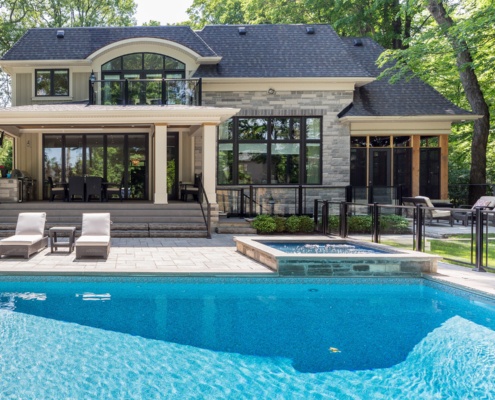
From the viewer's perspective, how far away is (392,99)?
18516mm

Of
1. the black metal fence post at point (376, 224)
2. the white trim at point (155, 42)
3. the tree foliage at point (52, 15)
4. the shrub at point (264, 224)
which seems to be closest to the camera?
the black metal fence post at point (376, 224)

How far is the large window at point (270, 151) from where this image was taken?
17.6 meters

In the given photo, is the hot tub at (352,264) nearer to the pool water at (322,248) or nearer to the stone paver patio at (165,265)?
the stone paver patio at (165,265)

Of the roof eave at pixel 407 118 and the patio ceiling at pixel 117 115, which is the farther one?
the roof eave at pixel 407 118

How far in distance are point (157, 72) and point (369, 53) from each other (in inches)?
374

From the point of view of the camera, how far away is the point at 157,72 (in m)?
17.9

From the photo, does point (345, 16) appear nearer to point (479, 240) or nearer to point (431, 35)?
point (431, 35)

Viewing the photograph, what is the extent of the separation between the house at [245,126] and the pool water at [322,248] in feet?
23.5

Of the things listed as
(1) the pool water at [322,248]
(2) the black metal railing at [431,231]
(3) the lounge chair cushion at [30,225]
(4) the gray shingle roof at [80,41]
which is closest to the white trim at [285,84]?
(4) the gray shingle roof at [80,41]

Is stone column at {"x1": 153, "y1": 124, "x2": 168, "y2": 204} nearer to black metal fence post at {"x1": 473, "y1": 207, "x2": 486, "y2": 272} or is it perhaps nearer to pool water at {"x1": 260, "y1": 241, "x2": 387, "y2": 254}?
pool water at {"x1": 260, "y1": 241, "x2": 387, "y2": 254}

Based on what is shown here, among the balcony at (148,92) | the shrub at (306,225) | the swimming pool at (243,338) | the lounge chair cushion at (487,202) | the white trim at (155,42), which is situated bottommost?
the swimming pool at (243,338)

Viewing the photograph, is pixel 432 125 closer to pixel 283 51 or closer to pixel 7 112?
pixel 283 51

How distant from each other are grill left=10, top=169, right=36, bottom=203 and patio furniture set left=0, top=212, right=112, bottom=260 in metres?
5.97

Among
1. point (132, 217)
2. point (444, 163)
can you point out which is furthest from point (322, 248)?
point (444, 163)
